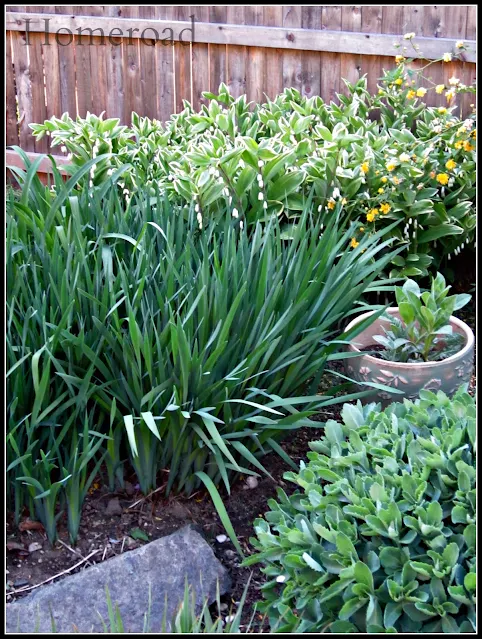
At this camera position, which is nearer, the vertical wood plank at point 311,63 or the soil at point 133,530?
the soil at point 133,530

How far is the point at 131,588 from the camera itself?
199 centimetres

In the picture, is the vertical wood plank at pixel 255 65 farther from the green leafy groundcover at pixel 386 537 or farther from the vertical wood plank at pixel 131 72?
the green leafy groundcover at pixel 386 537

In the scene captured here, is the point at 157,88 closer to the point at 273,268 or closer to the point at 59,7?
the point at 59,7

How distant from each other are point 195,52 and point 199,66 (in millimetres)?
90

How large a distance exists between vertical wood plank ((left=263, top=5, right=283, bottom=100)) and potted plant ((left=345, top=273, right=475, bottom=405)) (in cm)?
263

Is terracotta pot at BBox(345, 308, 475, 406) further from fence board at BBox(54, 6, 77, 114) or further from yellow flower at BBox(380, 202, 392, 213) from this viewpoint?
fence board at BBox(54, 6, 77, 114)

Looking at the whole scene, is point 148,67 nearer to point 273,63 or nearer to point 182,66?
point 182,66

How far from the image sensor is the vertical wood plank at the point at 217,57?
4.88 meters

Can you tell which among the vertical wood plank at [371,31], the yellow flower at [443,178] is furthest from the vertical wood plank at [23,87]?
the yellow flower at [443,178]

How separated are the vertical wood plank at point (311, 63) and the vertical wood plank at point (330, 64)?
0.11ft

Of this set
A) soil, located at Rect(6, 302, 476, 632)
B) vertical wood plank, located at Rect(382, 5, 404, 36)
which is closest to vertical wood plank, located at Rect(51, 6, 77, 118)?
vertical wood plank, located at Rect(382, 5, 404, 36)

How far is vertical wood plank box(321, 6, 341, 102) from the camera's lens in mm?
4453

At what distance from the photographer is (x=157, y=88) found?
5320mm

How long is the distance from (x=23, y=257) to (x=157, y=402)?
2.39 feet
